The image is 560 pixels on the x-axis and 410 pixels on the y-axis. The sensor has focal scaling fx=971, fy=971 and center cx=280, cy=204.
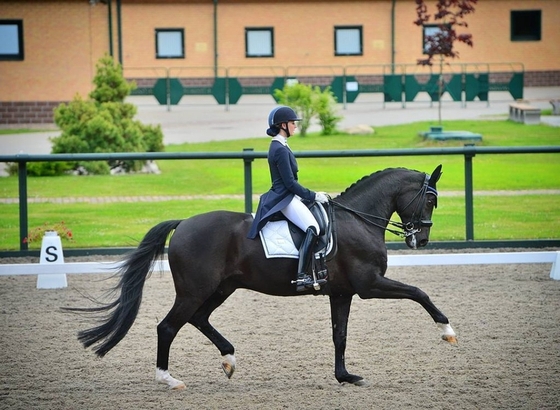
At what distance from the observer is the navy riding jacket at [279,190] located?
301 inches

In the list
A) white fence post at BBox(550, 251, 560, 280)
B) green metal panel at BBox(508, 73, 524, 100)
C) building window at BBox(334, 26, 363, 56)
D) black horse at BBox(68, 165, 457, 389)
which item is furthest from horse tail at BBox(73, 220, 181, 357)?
building window at BBox(334, 26, 363, 56)

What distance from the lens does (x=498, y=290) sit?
11.3m

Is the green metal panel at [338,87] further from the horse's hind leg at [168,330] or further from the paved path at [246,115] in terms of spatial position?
the horse's hind leg at [168,330]

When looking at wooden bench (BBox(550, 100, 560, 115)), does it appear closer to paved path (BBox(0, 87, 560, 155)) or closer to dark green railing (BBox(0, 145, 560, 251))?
paved path (BBox(0, 87, 560, 155))

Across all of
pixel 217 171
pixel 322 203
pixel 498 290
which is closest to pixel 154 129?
pixel 217 171

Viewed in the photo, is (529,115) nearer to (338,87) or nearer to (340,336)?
(338,87)

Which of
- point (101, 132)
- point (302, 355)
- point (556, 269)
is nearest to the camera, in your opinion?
point (302, 355)

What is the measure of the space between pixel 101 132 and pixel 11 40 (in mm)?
16336

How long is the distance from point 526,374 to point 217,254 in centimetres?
262

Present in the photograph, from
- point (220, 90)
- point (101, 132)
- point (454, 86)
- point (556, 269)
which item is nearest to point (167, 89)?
point (220, 90)

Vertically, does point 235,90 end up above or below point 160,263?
above

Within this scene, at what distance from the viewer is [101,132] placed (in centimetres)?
2036

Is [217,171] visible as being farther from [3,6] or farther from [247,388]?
[3,6]

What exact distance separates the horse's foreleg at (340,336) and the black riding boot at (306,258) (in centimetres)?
41
